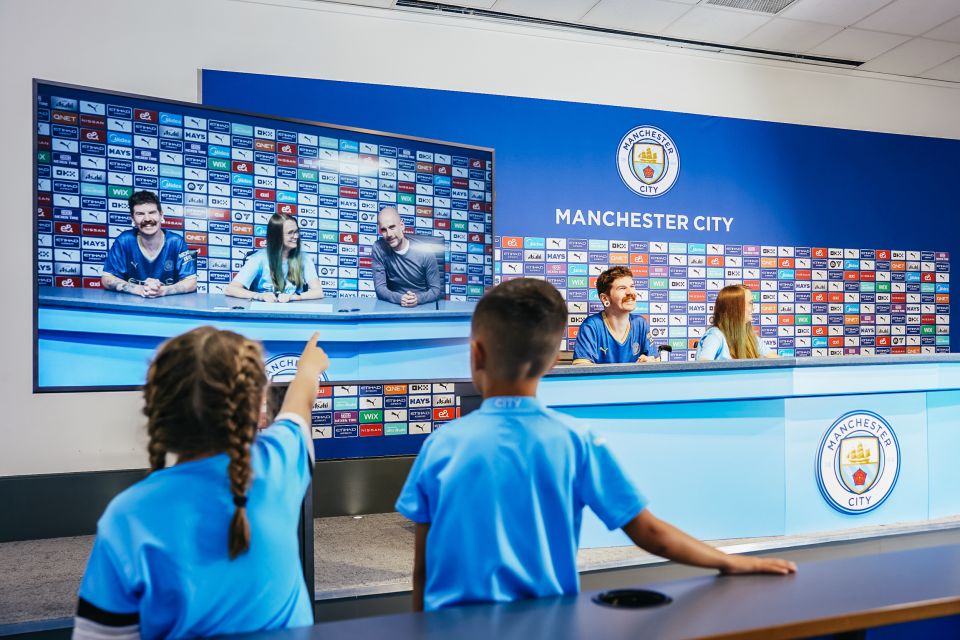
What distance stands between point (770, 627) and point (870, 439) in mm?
2873

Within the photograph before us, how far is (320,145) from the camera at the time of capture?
115 inches

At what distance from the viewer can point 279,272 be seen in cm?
278

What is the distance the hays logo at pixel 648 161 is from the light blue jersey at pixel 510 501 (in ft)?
13.2

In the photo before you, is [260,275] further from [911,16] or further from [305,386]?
[911,16]

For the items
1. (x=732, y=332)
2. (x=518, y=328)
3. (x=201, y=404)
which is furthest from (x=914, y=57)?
(x=201, y=404)

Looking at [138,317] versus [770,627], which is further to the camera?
[138,317]

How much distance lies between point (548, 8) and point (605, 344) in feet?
6.82

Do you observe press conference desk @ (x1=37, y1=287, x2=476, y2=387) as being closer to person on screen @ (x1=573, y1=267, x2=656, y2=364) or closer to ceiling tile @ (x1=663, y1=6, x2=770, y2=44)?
person on screen @ (x1=573, y1=267, x2=656, y2=364)

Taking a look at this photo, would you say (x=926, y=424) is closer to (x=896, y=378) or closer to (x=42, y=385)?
(x=896, y=378)

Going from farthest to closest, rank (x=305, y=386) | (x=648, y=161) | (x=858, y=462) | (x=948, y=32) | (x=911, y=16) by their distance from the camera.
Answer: (x=648, y=161), (x=948, y=32), (x=911, y=16), (x=858, y=462), (x=305, y=386)

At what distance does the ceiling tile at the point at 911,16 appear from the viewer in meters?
4.42

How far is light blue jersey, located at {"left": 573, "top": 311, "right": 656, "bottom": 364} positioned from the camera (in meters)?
3.91

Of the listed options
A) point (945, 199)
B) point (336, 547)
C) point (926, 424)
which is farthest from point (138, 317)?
point (945, 199)

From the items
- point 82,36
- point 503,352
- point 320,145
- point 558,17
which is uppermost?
point 558,17
